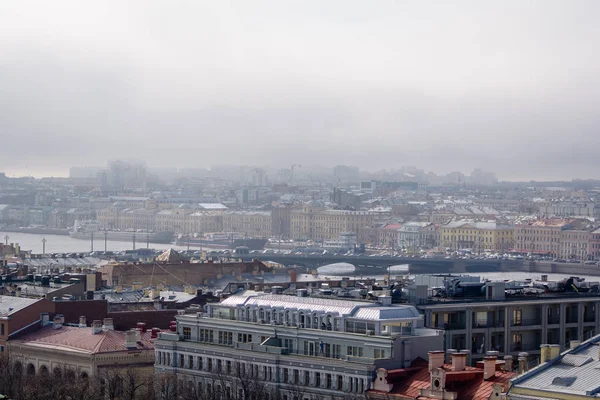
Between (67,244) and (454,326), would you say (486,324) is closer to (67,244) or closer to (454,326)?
(454,326)

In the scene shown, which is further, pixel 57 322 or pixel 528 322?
pixel 57 322

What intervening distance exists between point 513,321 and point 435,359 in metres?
4.91

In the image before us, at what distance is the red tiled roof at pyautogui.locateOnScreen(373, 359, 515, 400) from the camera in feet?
55.4

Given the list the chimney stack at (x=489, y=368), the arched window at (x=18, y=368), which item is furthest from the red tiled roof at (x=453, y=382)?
the arched window at (x=18, y=368)

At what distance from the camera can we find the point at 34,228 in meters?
136

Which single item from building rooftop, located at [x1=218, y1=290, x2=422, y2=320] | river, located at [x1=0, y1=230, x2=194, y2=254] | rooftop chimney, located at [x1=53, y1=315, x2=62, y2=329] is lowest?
river, located at [x1=0, y1=230, x2=194, y2=254]

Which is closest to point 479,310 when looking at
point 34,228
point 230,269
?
point 230,269

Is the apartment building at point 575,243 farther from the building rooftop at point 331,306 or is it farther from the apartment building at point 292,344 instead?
the apartment building at point 292,344

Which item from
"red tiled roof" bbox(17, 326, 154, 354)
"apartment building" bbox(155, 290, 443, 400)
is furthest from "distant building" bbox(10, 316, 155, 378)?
"apartment building" bbox(155, 290, 443, 400)

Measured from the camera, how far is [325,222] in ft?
409

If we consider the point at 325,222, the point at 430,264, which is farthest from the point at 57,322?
the point at 325,222

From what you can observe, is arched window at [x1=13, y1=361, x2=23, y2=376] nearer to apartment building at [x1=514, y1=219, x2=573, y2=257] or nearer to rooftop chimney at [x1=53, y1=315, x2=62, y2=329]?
rooftop chimney at [x1=53, y1=315, x2=62, y2=329]

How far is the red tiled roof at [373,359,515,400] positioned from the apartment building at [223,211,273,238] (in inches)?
4291

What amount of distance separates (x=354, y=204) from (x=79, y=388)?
421 feet
